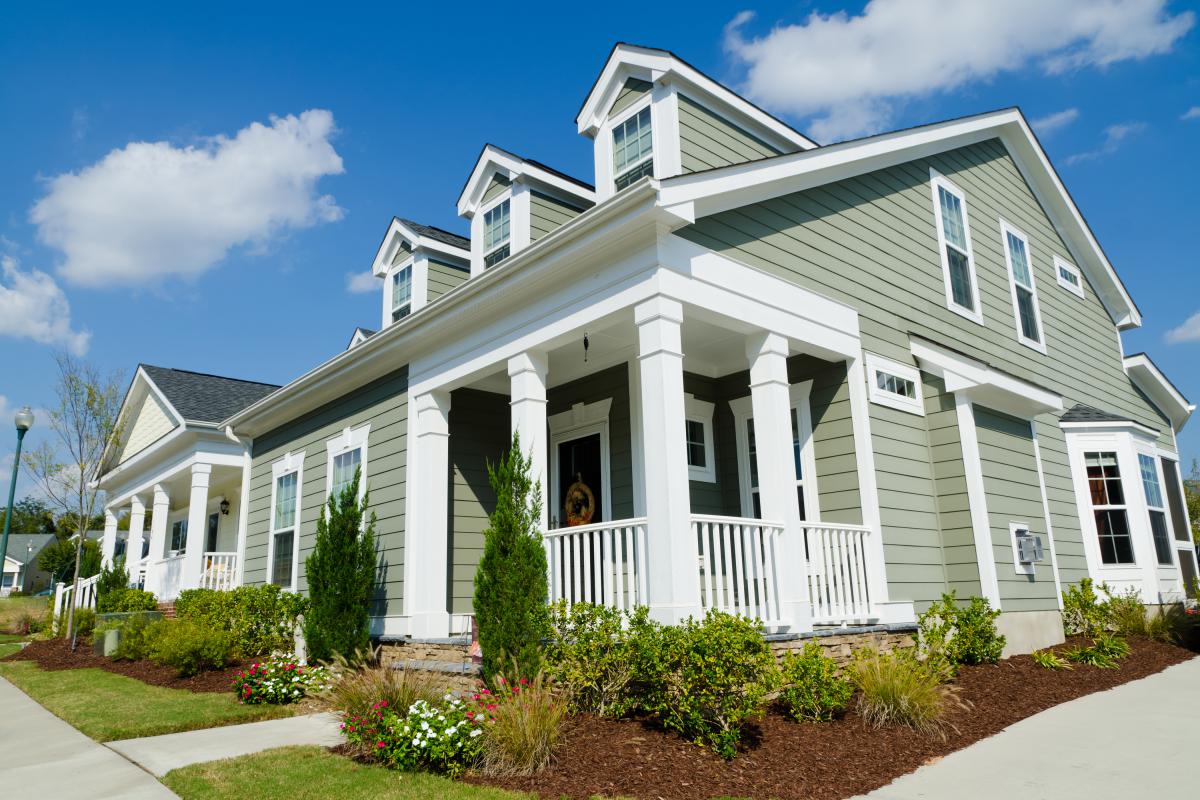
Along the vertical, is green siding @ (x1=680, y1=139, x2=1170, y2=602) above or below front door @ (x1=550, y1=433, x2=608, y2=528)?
above

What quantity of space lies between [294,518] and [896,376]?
9401mm

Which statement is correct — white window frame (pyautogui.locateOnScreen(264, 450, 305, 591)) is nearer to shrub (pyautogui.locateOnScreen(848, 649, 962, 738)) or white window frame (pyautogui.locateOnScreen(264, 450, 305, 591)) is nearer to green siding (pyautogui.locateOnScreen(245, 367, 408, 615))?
green siding (pyautogui.locateOnScreen(245, 367, 408, 615))

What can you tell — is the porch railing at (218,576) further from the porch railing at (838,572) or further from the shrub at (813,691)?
the shrub at (813,691)

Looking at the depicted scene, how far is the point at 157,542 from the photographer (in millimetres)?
17641

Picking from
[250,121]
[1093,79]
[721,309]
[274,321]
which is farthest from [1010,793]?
[274,321]

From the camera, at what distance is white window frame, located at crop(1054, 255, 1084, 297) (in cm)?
1342

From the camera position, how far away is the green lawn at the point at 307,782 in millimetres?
4664

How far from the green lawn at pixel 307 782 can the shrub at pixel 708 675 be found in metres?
1.38

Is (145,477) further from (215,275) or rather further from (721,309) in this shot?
(721,309)

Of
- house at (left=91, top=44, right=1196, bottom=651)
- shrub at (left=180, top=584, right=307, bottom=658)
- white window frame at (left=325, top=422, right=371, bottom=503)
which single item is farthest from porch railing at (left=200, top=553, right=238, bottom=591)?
white window frame at (left=325, top=422, right=371, bottom=503)

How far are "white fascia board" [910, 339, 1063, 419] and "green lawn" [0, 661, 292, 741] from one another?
817 cm

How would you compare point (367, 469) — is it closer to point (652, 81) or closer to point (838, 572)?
point (652, 81)

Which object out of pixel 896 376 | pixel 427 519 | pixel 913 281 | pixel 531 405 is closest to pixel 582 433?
pixel 427 519

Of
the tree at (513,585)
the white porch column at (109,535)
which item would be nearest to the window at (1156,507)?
the tree at (513,585)
